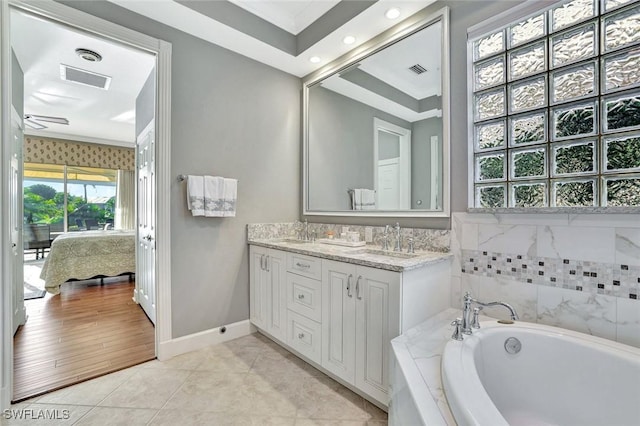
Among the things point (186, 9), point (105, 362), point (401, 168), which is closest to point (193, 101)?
point (186, 9)

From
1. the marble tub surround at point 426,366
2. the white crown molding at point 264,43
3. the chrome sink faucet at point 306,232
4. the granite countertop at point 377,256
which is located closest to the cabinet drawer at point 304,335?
the granite countertop at point 377,256

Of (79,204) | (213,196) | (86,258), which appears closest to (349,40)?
(213,196)

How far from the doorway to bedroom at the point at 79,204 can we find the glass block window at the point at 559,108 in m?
2.48

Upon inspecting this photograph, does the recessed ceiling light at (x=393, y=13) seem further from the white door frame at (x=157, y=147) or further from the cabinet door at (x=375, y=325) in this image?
the cabinet door at (x=375, y=325)

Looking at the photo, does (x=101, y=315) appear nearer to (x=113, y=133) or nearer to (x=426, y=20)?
(x=426, y=20)

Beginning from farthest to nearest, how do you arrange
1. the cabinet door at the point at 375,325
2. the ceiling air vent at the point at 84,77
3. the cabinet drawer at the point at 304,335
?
the ceiling air vent at the point at 84,77 < the cabinet drawer at the point at 304,335 < the cabinet door at the point at 375,325

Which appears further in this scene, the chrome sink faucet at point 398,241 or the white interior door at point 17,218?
the white interior door at point 17,218

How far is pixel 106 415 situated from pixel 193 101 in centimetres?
222

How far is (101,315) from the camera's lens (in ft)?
10.7

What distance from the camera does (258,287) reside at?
2.66 metres

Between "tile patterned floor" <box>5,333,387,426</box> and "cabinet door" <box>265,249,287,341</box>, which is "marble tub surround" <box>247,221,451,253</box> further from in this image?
"tile patterned floor" <box>5,333,387,426</box>

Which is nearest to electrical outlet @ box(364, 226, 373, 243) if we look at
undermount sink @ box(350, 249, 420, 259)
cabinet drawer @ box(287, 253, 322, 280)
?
undermount sink @ box(350, 249, 420, 259)

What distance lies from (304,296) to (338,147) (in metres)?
1.44

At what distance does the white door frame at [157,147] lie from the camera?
169 cm
